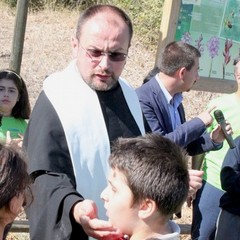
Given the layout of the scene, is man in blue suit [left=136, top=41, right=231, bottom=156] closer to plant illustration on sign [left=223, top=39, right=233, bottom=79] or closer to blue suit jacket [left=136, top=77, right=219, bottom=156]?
blue suit jacket [left=136, top=77, right=219, bottom=156]

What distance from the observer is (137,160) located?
7.76ft

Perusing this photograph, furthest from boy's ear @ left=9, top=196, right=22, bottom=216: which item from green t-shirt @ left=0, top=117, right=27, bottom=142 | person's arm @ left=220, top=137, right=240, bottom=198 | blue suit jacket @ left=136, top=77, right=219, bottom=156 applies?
green t-shirt @ left=0, top=117, right=27, bottom=142

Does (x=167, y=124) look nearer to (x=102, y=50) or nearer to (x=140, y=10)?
(x=102, y=50)

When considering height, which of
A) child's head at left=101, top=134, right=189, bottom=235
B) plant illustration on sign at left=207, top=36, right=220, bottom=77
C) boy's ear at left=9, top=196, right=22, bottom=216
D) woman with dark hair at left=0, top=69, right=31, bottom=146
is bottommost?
woman with dark hair at left=0, top=69, right=31, bottom=146

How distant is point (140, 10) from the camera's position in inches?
509

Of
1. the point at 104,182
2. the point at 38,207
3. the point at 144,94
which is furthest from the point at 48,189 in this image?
the point at 144,94

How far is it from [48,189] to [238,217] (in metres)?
2.06

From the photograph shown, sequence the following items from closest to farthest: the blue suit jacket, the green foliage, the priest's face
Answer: the priest's face, the blue suit jacket, the green foliage

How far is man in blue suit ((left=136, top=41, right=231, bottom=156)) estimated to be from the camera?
4027 millimetres

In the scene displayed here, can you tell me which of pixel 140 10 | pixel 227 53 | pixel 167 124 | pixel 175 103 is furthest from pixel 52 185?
pixel 140 10

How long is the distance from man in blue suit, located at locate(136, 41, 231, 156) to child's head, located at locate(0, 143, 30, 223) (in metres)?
1.84

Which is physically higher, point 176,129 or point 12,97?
point 176,129

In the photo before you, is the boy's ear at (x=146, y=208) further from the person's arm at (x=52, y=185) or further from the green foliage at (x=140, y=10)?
the green foliage at (x=140, y=10)

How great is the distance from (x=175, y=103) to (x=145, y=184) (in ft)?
7.50
